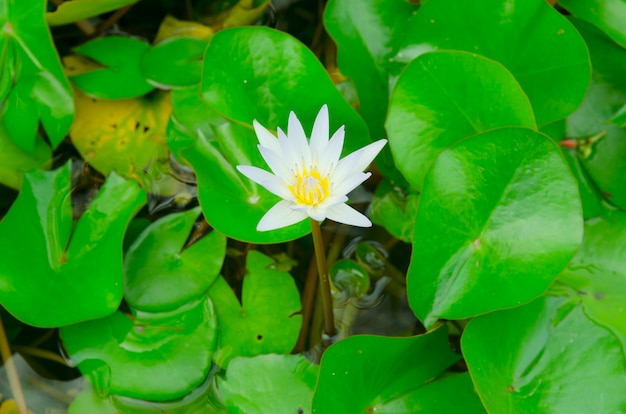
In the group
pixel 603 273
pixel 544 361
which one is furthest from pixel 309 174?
pixel 603 273

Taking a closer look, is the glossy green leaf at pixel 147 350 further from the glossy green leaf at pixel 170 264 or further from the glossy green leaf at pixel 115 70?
the glossy green leaf at pixel 115 70

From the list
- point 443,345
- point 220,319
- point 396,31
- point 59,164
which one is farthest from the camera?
point 59,164

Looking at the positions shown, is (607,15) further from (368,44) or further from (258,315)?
(258,315)

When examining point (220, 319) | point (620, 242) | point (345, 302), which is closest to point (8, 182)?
point (220, 319)

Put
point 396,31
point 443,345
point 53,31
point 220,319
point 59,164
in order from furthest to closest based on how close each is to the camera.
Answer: point 53,31 < point 59,164 < point 396,31 < point 220,319 < point 443,345

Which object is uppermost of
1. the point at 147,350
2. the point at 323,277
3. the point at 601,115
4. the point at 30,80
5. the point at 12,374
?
the point at 601,115

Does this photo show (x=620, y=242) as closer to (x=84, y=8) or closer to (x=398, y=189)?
(x=398, y=189)
